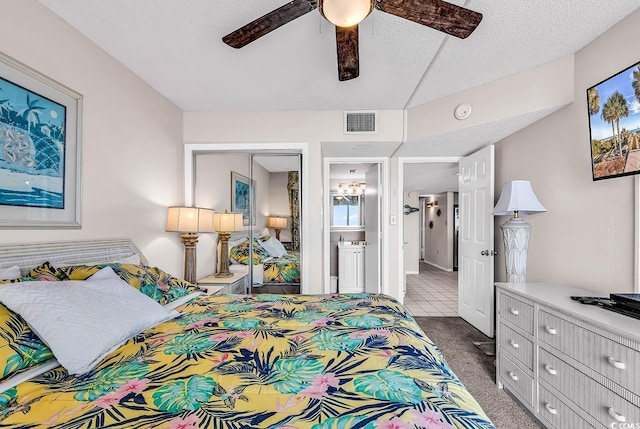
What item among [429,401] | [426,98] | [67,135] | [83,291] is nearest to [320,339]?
[429,401]

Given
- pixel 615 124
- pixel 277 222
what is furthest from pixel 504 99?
pixel 277 222

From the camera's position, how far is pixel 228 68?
7.73 feet

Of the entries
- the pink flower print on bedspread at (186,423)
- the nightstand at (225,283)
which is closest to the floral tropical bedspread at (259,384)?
the pink flower print on bedspread at (186,423)

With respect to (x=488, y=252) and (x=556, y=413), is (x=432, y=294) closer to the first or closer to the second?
(x=488, y=252)

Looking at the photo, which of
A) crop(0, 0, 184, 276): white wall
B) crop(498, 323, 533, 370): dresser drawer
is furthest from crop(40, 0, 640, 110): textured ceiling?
crop(498, 323, 533, 370): dresser drawer

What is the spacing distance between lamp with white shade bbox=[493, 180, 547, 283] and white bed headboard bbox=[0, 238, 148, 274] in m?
3.02

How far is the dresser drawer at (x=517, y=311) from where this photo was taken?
1.87 metres

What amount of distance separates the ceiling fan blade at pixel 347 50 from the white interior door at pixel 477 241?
1.98 meters

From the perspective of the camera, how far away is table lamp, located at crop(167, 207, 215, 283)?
8.92 feet

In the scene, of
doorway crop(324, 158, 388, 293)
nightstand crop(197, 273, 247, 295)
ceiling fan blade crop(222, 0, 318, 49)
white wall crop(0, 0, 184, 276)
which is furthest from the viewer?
doorway crop(324, 158, 388, 293)

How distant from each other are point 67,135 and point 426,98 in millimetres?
2969

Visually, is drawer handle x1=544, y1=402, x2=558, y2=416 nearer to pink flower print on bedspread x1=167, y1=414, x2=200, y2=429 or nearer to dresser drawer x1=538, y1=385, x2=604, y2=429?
dresser drawer x1=538, y1=385, x2=604, y2=429

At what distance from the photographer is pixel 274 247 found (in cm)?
351

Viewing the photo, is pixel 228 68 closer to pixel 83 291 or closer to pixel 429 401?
pixel 83 291
